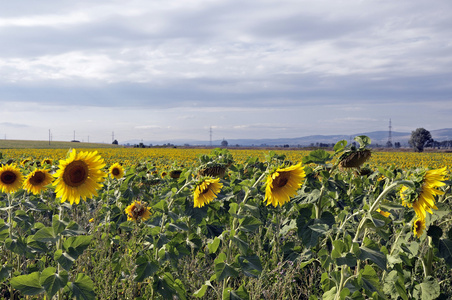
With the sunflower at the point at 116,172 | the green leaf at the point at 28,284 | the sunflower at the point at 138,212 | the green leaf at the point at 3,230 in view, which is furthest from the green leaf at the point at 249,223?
the sunflower at the point at 116,172

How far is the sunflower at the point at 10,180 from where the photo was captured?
4.26 metres

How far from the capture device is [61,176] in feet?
10.4

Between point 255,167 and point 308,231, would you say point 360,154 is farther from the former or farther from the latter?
point 255,167

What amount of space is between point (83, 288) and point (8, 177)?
2.29 m

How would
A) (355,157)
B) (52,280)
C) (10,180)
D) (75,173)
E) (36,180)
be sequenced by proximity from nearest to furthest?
(52,280) < (355,157) < (75,173) < (36,180) < (10,180)

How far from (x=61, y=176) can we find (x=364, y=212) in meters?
2.68

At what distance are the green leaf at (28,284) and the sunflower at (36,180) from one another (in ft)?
5.14

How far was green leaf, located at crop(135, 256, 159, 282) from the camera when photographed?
325cm

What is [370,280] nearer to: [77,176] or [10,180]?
[77,176]

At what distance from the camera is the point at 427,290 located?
3236 mm

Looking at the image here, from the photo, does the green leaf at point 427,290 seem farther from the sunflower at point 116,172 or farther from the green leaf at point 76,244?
the sunflower at point 116,172

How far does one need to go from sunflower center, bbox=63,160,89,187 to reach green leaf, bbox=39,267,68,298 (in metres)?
0.83

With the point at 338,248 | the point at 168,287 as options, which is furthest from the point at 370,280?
the point at 168,287

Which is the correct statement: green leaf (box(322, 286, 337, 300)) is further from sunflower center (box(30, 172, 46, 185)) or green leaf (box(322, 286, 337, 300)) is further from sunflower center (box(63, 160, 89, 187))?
sunflower center (box(30, 172, 46, 185))
